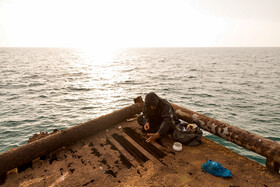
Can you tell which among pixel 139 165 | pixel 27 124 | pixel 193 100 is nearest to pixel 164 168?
pixel 139 165

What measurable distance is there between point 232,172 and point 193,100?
14.3 metres

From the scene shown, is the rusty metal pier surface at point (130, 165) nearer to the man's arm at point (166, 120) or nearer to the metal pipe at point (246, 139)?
the metal pipe at point (246, 139)

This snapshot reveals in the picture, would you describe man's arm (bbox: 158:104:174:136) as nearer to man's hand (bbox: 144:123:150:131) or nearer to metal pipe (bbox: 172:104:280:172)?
man's hand (bbox: 144:123:150:131)

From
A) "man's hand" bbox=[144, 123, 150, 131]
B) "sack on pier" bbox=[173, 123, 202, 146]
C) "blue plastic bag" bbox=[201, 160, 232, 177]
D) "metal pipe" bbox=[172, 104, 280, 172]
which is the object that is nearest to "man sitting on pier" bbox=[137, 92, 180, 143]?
"man's hand" bbox=[144, 123, 150, 131]

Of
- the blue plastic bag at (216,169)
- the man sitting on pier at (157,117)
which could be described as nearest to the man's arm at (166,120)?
the man sitting on pier at (157,117)

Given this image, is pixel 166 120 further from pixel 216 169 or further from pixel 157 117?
pixel 216 169

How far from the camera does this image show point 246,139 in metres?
3.50

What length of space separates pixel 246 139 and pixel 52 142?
4596 millimetres

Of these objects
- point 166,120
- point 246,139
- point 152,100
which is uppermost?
point 152,100

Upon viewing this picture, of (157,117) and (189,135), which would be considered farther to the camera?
(157,117)

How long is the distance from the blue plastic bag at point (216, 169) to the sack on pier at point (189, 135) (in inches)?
34.4

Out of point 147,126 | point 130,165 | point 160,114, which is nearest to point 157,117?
point 160,114

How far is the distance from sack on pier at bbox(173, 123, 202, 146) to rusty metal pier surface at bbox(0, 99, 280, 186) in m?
0.16

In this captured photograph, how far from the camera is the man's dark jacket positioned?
4207 millimetres
